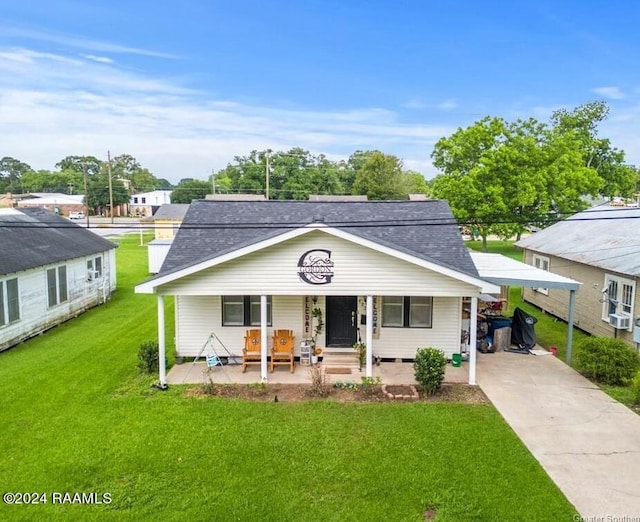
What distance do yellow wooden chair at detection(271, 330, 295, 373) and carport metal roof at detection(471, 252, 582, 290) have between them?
515cm

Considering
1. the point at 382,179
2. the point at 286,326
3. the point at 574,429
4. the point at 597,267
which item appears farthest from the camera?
the point at 382,179

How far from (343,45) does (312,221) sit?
1382 centimetres

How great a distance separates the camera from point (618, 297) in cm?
1357

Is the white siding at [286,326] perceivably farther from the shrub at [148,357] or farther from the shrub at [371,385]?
the shrub at [371,385]

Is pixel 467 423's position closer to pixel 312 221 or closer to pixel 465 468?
pixel 465 468

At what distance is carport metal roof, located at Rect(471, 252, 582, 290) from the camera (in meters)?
12.4

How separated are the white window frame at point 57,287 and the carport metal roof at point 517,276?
542 inches

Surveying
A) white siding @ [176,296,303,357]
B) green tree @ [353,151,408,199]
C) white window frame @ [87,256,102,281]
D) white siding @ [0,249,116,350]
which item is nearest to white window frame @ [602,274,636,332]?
A: white siding @ [176,296,303,357]

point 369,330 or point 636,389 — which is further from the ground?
point 369,330

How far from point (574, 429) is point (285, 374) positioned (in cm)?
635

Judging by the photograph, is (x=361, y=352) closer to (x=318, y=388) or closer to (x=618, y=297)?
(x=318, y=388)

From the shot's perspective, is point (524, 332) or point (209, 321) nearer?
point (209, 321)

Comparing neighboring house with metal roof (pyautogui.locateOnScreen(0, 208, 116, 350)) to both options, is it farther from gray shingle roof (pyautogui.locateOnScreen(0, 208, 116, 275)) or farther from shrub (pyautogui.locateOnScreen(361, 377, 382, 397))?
shrub (pyautogui.locateOnScreen(361, 377, 382, 397))

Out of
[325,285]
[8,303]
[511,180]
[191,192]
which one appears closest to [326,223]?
[325,285]
